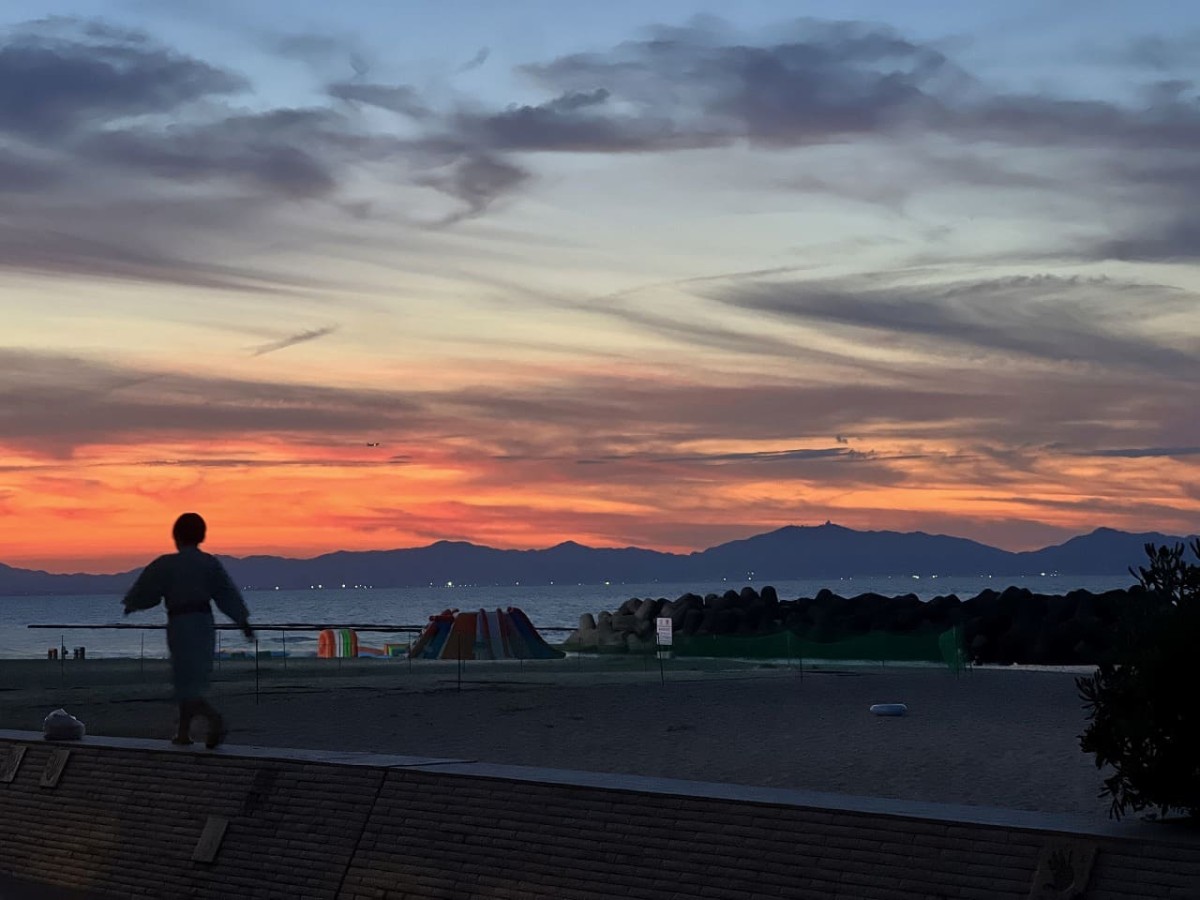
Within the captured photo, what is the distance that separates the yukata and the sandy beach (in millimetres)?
4388

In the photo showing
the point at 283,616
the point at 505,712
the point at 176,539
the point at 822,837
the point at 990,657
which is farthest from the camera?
the point at 283,616

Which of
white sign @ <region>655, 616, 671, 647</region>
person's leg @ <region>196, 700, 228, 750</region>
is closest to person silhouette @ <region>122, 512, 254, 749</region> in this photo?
person's leg @ <region>196, 700, 228, 750</region>

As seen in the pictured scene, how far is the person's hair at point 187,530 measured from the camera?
9859 mm

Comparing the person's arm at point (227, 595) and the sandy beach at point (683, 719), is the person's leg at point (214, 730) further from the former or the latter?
the sandy beach at point (683, 719)

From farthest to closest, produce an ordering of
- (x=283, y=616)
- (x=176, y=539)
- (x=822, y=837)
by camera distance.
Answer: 1. (x=283, y=616)
2. (x=176, y=539)
3. (x=822, y=837)

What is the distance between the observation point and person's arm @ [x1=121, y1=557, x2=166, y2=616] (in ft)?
31.4

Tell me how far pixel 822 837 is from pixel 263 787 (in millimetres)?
3299

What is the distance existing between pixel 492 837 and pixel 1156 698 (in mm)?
2925

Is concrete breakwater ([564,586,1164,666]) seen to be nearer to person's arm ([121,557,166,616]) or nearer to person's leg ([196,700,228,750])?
person's arm ([121,557,166,616])

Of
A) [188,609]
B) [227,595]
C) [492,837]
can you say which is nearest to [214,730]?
[188,609]

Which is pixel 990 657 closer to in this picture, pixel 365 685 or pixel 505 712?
pixel 365 685

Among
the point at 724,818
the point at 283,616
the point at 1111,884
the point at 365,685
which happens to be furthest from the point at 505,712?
the point at 283,616

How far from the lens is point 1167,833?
5.57m

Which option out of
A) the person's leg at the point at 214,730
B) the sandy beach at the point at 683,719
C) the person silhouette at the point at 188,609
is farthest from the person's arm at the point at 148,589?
the sandy beach at the point at 683,719
